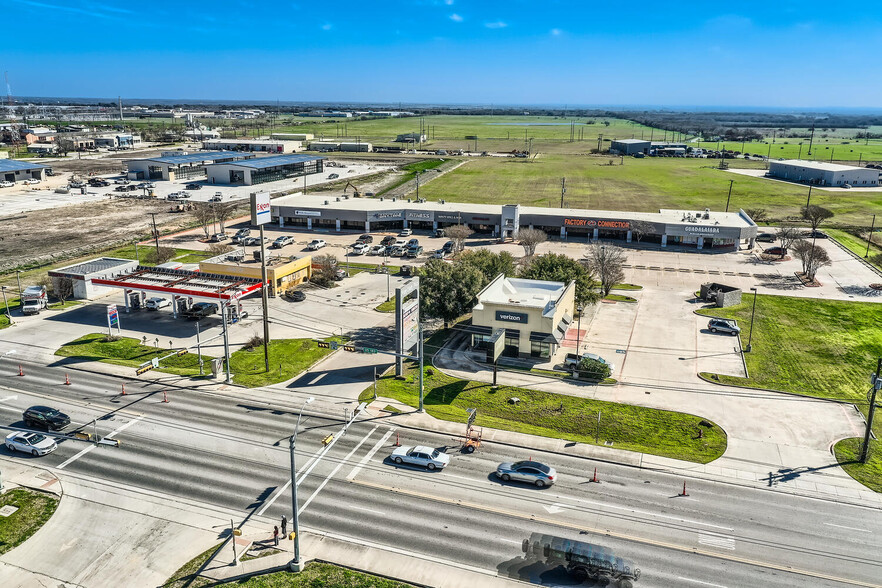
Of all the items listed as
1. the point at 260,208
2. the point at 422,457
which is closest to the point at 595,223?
the point at 260,208

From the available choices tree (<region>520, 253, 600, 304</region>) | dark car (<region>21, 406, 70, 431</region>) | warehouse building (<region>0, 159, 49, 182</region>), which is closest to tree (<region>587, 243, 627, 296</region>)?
tree (<region>520, 253, 600, 304</region>)

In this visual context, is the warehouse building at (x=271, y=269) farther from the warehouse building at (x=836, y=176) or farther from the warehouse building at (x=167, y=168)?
the warehouse building at (x=836, y=176)

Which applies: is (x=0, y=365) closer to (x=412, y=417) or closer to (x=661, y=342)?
(x=412, y=417)

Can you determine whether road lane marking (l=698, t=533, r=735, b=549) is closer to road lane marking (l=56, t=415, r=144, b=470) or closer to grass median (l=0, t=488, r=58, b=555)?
grass median (l=0, t=488, r=58, b=555)

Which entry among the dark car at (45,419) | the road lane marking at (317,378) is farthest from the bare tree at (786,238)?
the dark car at (45,419)

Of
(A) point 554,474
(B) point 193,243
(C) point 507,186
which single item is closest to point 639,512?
(A) point 554,474
